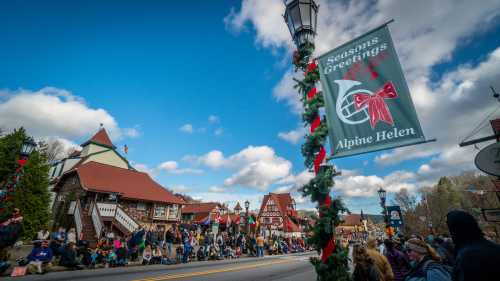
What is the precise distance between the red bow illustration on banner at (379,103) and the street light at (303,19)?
1.38 m

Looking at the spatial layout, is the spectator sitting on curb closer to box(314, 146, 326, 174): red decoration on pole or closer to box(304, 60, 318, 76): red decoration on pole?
box(314, 146, 326, 174): red decoration on pole

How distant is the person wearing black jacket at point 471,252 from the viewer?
6.51 feet

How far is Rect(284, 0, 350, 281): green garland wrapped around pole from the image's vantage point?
2926 mm

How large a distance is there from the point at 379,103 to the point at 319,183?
52.3 inches

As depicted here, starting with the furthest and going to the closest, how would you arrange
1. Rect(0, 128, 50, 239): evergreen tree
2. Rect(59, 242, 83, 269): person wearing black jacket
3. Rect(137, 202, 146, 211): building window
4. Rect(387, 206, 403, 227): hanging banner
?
Rect(137, 202, 146, 211): building window
Rect(0, 128, 50, 239): evergreen tree
Rect(387, 206, 403, 227): hanging banner
Rect(59, 242, 83, 269): person wearing black jacket

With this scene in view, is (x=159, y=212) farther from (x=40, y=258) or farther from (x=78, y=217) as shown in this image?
(x=40, y=258)

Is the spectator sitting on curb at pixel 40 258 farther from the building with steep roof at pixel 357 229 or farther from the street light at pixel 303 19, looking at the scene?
the building with steep roof at pixel 357 229

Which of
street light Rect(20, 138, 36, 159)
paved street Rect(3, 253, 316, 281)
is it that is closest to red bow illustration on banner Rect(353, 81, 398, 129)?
paved street Rect(3, 253, 316, 281)

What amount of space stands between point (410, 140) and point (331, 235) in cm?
153

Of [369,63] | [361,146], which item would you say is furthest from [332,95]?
[361,146]

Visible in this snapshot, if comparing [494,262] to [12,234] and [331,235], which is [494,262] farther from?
[12,234]

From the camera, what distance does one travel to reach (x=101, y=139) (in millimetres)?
34656

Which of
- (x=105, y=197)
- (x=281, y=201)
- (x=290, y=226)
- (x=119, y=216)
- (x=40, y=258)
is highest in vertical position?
(x=281, y=201)

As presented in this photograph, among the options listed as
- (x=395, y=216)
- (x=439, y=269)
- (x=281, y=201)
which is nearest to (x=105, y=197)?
(x=395, y=216)
